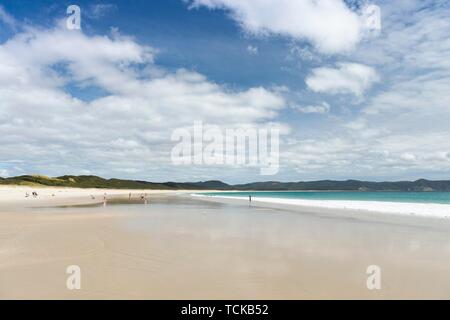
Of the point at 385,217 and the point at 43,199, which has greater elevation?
the point at 385,217

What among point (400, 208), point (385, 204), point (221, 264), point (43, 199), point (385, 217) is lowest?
point (385, 204)

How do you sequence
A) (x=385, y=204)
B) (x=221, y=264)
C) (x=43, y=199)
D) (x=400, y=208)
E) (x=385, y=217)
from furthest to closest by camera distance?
(x=43, y=199)
(x=385, y=204)
(x=400, y=208)
(x=385, y=217)
(x=221, y=264)

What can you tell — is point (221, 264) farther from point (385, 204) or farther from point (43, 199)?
point (43, 199)

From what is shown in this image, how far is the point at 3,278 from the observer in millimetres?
9570

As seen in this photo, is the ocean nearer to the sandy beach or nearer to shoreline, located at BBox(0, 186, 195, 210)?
the sandy beach

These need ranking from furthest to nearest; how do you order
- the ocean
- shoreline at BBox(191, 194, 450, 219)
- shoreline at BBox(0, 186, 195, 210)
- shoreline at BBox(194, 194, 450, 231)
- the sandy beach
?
shoreline at BBox(0, 186, 195, 210), the ocean, shoreline at BBox(191, 194, 450, 219), shoreline at BBox(194, 194, 450, 231), the sandy beach

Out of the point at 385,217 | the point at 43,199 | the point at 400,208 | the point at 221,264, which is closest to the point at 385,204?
the point at 400,208

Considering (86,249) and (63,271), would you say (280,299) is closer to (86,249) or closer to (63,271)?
(63,271)

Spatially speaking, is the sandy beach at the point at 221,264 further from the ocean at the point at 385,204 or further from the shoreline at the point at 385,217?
the ocean at the point at 385,204

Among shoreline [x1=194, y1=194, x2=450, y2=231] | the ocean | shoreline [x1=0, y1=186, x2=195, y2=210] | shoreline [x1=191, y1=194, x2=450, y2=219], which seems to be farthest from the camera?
shoreline [x1=0, y1=186, x2=195, y2=210]

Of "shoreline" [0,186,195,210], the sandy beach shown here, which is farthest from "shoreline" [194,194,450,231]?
"shoreline" [0,186,195,210]
